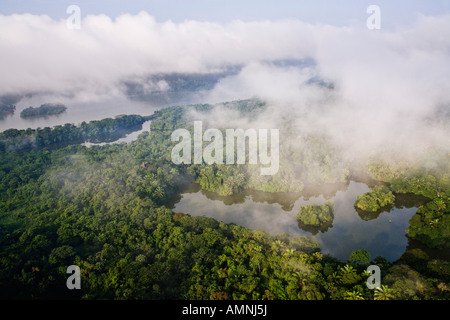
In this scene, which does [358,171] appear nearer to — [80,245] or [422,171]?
[422,171]

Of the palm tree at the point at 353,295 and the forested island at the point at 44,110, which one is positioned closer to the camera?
the palm tree at the point at 353,295

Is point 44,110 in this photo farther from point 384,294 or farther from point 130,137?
point 384,294

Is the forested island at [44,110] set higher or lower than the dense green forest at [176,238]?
higher

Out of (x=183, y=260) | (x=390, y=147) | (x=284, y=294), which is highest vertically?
(x=390, y=147)

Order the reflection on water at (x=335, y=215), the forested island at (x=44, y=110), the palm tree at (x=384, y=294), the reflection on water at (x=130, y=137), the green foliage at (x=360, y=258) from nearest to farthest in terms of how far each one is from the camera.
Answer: the palm tree at (x=384, y=294) < the green foliage at (x=360, y=258) < the reflection on water at (x=335, y=215) < the reflection on water at (x=130, y=137) < the forested island at (x=44, y=110)

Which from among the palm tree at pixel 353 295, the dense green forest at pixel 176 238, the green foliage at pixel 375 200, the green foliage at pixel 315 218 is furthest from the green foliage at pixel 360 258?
the green foliage at pixel 375 200

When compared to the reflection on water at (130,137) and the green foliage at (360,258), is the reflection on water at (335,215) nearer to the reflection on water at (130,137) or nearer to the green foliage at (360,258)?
the green foliage at (360,258)
